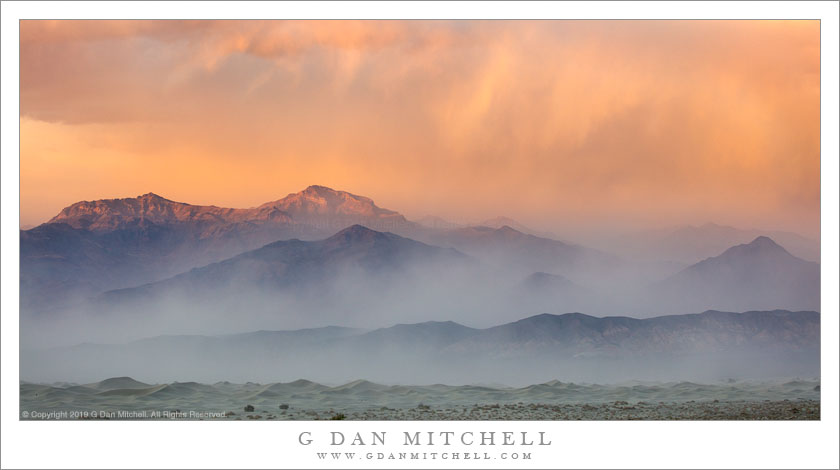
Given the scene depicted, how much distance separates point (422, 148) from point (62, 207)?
7000 mm

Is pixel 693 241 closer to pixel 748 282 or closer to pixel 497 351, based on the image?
pixel 748 282

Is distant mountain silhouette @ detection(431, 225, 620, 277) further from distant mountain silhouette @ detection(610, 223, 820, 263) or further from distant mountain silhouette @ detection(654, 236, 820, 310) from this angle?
distant mountain silhouette @ detection(654, 236, 820, 310)

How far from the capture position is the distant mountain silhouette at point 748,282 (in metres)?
15.3

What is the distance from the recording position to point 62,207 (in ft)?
49.4

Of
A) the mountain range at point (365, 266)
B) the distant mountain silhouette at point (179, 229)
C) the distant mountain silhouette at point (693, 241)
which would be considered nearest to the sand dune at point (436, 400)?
the mountain range at point (365, 266)

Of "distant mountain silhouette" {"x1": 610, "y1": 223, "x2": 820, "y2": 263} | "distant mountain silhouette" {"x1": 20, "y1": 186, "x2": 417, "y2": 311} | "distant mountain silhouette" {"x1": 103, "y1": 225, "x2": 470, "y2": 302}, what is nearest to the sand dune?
"distant mountain silhouette" {"x1": 103, "y1": 225, "x2": 470, "y2": 302}

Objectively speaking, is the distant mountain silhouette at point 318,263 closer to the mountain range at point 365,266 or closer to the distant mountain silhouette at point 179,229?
the mountain range at point 365,266

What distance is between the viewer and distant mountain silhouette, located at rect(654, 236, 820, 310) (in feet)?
50.1

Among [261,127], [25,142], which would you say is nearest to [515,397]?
[261,127]

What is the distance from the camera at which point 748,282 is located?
50.9 ft

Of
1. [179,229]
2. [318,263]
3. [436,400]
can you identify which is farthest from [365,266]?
[179,229]

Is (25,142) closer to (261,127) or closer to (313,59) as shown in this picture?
(261,127)

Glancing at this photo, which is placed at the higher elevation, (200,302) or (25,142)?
(25,142)

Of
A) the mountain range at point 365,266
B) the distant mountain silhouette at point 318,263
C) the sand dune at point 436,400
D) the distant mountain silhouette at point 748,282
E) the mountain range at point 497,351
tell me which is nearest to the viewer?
the sand dune at point 436,400
